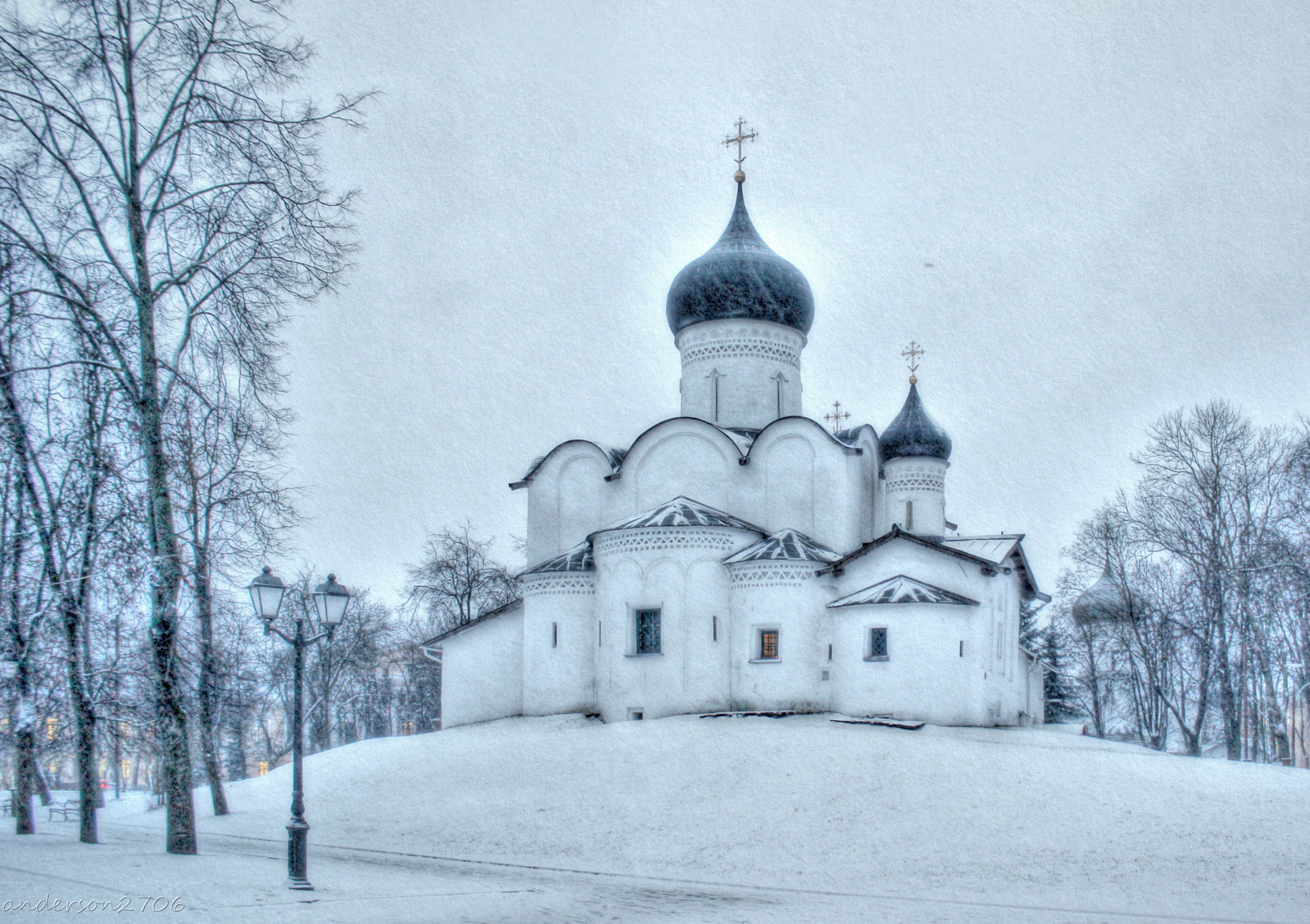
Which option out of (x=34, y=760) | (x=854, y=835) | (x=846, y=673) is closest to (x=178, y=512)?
(x=34, y=760)

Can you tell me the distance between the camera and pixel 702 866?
1208 centimetres

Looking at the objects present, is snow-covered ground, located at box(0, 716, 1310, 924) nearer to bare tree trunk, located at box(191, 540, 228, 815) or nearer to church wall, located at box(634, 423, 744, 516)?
bare tree trunk, located at box(191, 540, 228, 815)

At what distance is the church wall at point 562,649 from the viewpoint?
22.4 metres

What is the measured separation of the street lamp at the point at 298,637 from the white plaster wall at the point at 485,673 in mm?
13177

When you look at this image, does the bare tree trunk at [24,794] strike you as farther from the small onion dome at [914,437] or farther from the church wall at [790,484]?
the small onion dome at [914,437]

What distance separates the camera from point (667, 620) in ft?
69.7

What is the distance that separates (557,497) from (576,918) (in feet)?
57.0

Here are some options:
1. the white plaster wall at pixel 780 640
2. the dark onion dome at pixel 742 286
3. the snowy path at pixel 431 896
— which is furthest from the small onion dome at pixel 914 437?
the snowy path at pixel 431 896

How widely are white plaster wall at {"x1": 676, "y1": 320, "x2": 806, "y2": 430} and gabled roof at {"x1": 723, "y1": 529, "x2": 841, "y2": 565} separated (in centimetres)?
411

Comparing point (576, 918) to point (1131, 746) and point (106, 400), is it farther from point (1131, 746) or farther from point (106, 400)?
point (1131, 746)

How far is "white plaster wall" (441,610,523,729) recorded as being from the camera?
78.5 ft

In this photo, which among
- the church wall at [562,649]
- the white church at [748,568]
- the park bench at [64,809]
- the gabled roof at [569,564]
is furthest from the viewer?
the gabled roof at [569,564]

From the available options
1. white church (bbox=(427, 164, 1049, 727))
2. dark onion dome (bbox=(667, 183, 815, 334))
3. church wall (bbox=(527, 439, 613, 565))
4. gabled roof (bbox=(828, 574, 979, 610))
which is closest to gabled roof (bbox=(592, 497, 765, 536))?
white church (bbox=(427, 164, 1049, 727))

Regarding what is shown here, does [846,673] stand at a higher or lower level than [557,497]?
lower
